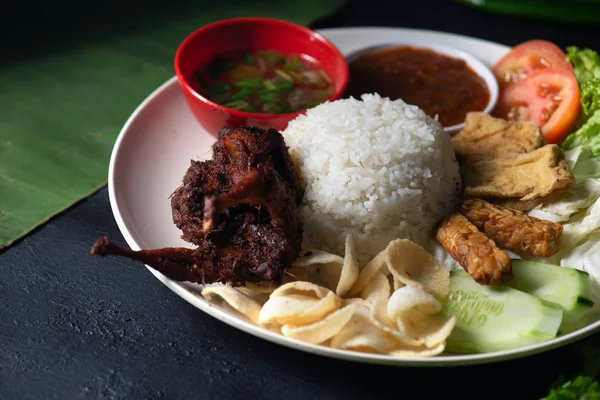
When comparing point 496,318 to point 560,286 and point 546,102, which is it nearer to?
point 560,286

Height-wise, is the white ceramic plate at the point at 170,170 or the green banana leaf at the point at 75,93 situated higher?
the white ceramic plate at the point at 170,170

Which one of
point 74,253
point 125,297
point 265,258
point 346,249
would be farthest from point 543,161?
point 74,253

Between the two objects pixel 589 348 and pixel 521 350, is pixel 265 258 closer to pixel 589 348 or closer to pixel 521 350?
pixel 521 350

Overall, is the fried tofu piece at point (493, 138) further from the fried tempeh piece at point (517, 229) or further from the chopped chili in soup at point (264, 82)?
the chopped chili in soup at point (264, 82)

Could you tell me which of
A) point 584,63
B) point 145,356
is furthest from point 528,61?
point 145,356

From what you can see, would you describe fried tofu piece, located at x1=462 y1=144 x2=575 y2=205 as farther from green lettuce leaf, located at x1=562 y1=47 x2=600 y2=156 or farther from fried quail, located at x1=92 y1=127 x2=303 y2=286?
fried quail, located at x1=92 y1=127 x2=303 y2=286

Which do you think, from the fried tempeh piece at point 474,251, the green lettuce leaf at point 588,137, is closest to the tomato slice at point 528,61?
the green lettuce leaf at point 588,137
